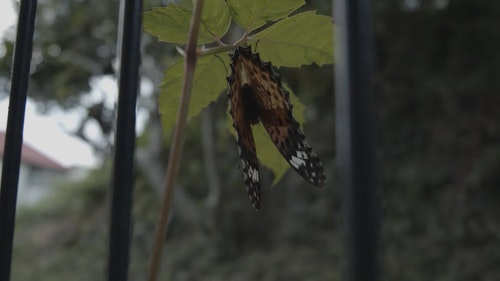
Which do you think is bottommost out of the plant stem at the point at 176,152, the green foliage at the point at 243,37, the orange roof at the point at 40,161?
the orange roof at the point at 40,161

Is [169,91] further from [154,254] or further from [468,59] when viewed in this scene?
[468,59]

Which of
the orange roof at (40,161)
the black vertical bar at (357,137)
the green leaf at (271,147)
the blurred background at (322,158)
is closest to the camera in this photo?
Result: the black vertical bar at (357,137)

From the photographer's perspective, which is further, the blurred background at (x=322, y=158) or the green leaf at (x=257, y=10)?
the blurred background at (x=322, y=158)

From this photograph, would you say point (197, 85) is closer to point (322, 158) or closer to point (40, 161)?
point (322, 158)

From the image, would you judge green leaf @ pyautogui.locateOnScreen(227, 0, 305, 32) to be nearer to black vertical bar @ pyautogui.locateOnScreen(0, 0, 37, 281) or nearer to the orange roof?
black vertical bar @ pyautogui.locateOnScreen(0, 0, 37, 281)

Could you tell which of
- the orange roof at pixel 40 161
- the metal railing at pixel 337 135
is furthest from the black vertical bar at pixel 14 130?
the orange roof at pixel 40 161

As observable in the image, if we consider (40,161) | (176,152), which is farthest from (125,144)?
(40,161)

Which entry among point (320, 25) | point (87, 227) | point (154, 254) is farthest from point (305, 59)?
point (87, 227)

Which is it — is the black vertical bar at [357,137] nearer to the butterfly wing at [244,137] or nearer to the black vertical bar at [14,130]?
the butterfly wing at [244,137]

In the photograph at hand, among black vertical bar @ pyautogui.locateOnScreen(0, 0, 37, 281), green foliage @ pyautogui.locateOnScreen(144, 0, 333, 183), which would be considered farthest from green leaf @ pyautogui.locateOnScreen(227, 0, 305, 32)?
black vertical bar @ pyautogui.locateOnScreen(0, 0, 37, 281)
